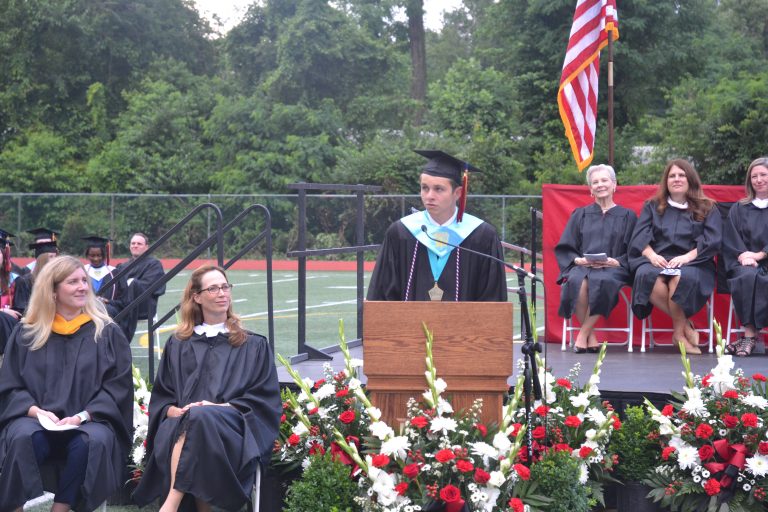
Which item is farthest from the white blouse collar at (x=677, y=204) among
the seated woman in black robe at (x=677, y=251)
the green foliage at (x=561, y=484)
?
the green foliage at (x=561, y=484)

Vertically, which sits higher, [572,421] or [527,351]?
[527,351]

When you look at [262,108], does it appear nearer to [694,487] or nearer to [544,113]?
[544,113]

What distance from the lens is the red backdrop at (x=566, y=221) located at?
8.90m

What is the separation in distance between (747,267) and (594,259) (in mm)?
1154

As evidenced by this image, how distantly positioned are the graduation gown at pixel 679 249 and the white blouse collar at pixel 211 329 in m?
3.74

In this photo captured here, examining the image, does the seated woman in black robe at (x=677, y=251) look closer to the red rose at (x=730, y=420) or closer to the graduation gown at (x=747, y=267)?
the graduation gown at (x=747, y=267)

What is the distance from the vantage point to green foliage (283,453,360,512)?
16.4 feet

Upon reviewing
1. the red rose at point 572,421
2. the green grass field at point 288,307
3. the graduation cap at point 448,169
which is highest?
the graduation cap at point 448,169

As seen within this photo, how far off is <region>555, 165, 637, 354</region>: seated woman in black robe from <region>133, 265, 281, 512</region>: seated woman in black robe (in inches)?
137

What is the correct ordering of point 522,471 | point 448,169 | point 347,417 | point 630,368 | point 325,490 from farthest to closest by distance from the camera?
point 630,368 → point 448,169 → point 347,417 → point 325,490 → point 522,471

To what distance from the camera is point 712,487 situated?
518cm

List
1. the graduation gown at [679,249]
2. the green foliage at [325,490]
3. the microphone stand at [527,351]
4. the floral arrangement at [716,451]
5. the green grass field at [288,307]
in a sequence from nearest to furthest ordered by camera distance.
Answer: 1. the microphone stand at [527,351]
2. the green foliage at [325,490]
3. the floral arrangement at [716,451]
4. the graduation gown at [679,249]
5. the green grass field at [288,307]

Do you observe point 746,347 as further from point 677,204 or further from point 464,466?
point 464,466

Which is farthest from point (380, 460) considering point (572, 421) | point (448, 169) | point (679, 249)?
point (679, 249)
